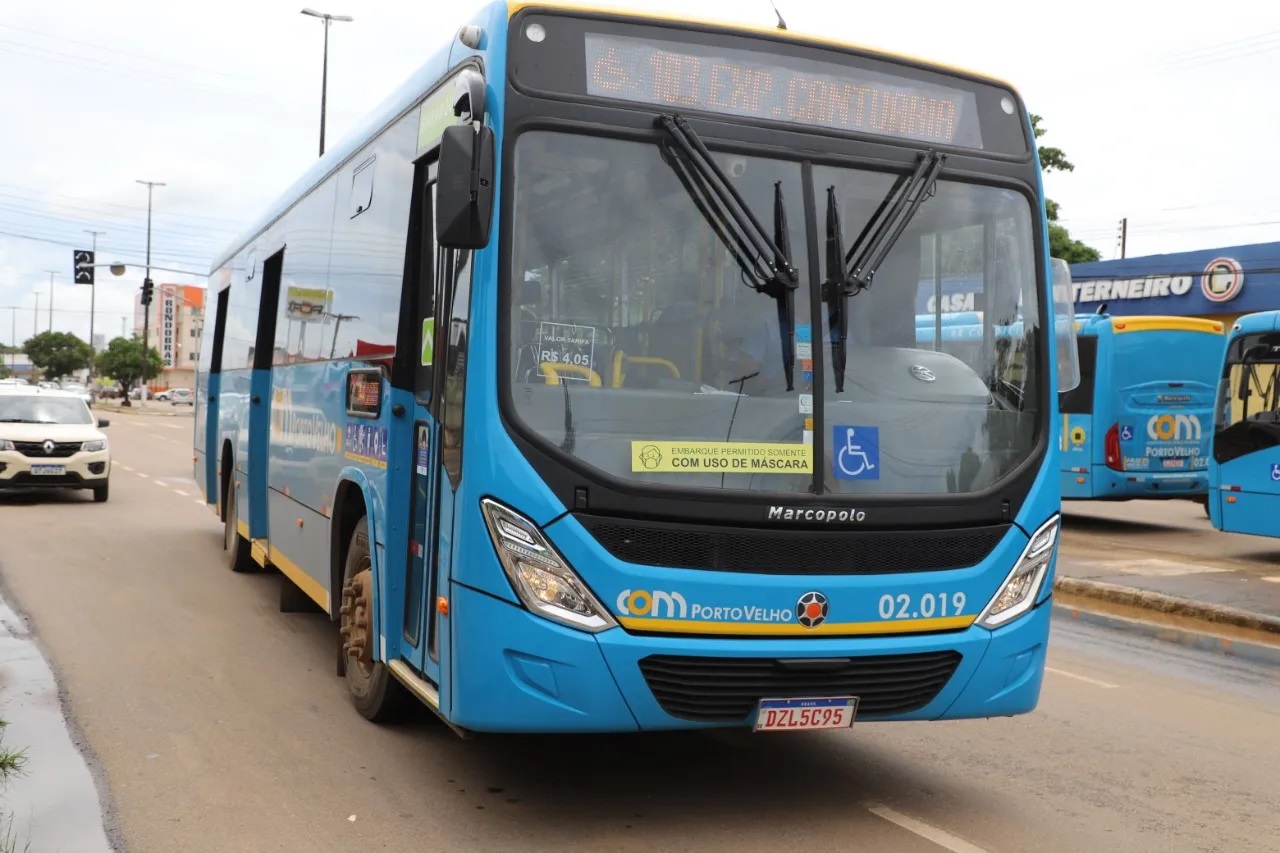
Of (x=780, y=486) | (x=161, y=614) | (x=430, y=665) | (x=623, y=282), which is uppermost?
(x=623, y=282)

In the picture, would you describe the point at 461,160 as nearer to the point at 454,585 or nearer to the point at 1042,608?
the point at 454,585

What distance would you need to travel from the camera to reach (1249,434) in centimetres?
1523

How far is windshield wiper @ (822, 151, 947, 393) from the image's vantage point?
5.23 m

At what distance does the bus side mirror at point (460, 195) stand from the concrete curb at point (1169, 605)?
744cm

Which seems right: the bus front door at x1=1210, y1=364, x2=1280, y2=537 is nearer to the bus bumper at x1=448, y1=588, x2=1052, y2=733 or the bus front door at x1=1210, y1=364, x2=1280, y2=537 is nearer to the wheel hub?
the bus bumper at x1=448, y1=588, x2=1052, y2=733

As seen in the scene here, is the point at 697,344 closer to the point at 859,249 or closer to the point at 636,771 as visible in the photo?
the point at 859,249

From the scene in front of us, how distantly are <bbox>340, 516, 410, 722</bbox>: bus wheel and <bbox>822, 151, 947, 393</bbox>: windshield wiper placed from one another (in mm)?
2527

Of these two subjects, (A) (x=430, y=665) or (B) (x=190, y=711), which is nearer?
(A) (x=430, y=665)

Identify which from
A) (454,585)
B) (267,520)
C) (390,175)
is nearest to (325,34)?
(267,520)

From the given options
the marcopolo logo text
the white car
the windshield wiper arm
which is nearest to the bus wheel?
the marcopolo logo text

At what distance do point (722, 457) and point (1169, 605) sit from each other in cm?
844

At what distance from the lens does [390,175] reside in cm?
678

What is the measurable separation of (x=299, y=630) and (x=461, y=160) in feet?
17.9

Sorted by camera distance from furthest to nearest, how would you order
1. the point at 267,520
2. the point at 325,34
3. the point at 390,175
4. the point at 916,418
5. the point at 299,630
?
the point at 325,34 < the point at 267,520 < the point at 299,630 < the point at 390,175 < the point at 916,418
